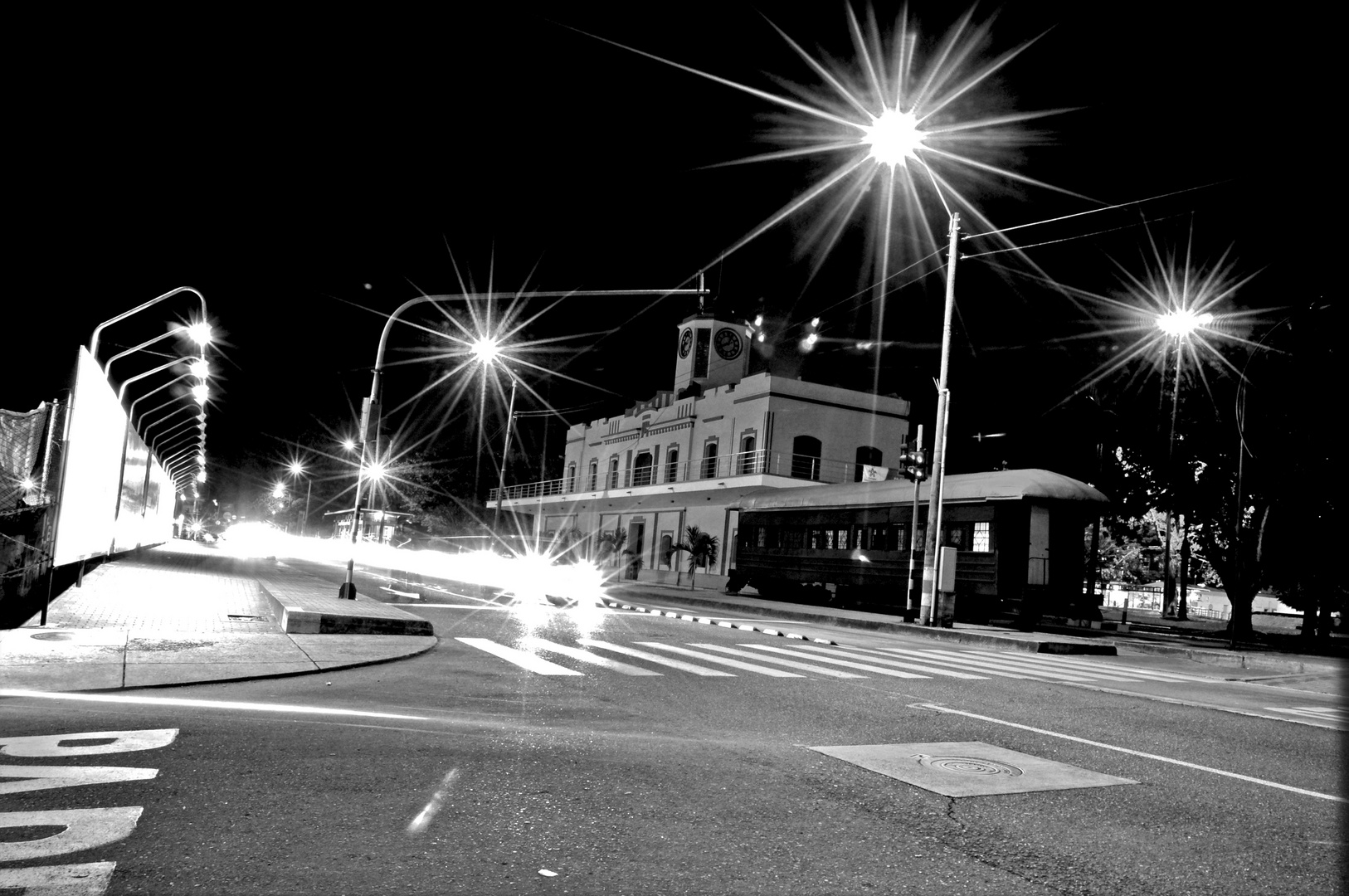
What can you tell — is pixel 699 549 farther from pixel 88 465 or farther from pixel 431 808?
pixel 431 808

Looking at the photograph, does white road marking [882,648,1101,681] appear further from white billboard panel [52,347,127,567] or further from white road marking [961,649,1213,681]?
white billboard panel [52,347,127,567]

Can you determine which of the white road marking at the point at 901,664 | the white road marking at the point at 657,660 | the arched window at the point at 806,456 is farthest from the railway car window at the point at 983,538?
the arched window at the point at 806,456

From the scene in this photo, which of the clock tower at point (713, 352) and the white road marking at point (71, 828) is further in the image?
the clock tower at point (713, 352)

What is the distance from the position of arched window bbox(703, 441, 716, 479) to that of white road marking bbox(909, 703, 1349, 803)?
109 feet

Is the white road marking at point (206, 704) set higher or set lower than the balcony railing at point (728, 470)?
lower

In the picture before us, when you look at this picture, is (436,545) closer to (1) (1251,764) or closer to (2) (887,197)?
(2) (887,197)

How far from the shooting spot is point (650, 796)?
16.0 ft

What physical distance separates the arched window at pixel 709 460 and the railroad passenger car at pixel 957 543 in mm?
9212

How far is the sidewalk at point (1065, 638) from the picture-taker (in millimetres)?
18219

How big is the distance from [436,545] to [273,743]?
43.6 meters

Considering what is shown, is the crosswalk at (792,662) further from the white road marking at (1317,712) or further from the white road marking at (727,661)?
the white road marking at (1317,712)

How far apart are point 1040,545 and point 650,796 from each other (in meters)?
20.8

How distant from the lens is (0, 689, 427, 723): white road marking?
6.71 m

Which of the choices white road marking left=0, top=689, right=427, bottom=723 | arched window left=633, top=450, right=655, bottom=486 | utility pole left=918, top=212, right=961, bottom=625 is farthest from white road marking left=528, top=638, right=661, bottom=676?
arched window left=633, top=450, right=655, bottom=486
